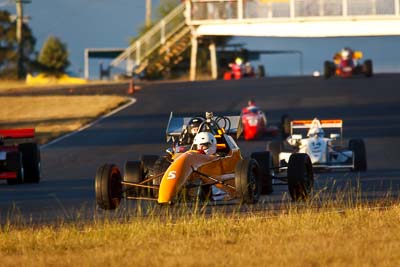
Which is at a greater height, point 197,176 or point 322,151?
point 197,176

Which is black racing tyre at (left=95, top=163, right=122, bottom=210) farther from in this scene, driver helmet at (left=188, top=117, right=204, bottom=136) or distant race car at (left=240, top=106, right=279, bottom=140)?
distant race car at (left=240, top=106, right=279, bottom=140)

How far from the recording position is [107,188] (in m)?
18.3

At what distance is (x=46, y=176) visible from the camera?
27984mm

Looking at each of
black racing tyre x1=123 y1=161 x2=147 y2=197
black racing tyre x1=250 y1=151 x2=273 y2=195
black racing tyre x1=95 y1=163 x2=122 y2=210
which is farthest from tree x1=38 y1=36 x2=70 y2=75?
black racing tyre x1=95 y1=163 x2=122 y2=210

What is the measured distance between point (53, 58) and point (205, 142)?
244 ft

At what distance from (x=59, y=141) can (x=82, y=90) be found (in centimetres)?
2296

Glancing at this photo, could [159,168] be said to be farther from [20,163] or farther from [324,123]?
[324,123]

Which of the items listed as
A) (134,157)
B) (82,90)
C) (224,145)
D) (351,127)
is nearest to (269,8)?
(82,90)

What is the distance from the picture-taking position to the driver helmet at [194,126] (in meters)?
20.4

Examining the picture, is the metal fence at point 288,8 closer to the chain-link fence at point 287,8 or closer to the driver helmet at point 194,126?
the chain-link fence at point 287,8

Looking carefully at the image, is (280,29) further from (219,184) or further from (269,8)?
(219,184)

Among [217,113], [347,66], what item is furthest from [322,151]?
[347,66]

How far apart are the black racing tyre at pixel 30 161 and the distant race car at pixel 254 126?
11.7 metres

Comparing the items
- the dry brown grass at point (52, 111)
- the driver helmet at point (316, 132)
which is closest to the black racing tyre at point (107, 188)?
the driver helmet at point (316, 132)
